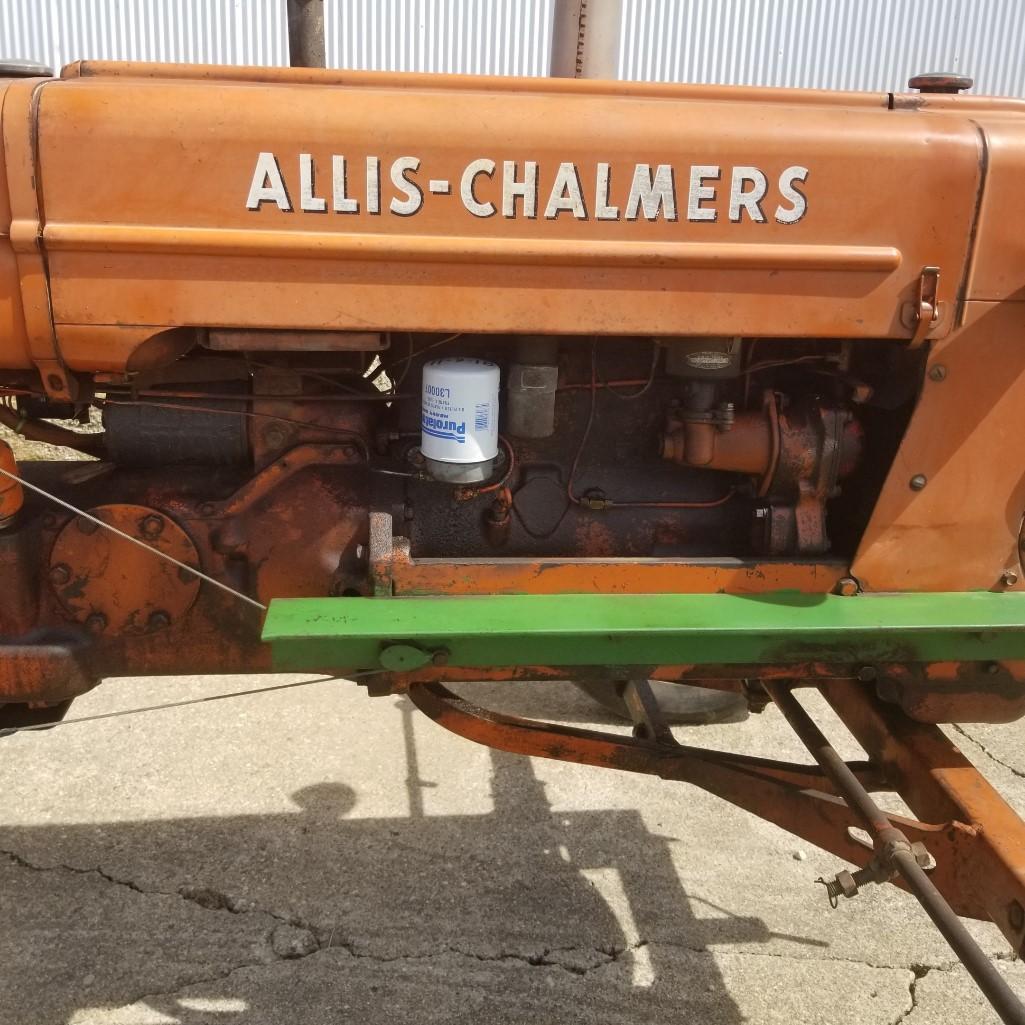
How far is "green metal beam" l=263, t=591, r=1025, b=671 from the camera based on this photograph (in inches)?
67.0

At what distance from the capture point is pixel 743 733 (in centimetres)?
343

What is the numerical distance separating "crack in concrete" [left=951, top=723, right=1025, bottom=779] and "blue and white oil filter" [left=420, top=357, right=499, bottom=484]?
2455 millimetres

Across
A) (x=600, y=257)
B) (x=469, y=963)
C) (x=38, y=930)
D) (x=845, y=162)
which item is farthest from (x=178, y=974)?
(x=845, y=162)

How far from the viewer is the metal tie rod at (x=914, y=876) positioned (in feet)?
4.88

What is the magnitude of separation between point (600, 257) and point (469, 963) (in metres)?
1.74

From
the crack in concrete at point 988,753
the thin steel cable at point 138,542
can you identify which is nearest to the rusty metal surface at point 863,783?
the thin steel cable at point 138,542

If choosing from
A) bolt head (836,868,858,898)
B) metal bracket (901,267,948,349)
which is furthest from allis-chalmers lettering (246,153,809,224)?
bolt head (836,868,858,898)

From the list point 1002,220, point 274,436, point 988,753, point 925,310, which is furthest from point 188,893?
point 988,753

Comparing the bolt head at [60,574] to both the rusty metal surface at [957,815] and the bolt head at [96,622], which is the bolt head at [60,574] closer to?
the bolt head at [96,622]

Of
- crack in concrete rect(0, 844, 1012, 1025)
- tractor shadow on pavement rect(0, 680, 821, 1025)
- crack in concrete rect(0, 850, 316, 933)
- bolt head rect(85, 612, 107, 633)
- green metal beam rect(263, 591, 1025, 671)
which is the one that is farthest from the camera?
crack in concrete rect(0, 850, 316, 933)

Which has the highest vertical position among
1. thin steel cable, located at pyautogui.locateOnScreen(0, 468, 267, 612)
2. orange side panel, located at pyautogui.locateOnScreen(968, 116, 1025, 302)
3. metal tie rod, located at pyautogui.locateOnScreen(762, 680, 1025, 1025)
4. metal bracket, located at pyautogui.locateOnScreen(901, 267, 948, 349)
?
orange side panel, located at pyautogui.locateOnScreen(968, 116, 1025, 302)

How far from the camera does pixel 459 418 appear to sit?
1.76 m

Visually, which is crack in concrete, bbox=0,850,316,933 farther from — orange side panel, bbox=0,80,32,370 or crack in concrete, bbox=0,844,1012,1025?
orange side panel, bbox=0,80,32,370

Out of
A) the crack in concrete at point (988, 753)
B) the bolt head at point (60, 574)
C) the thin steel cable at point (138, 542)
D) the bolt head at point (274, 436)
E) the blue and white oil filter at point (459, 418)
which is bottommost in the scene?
the crack in concrete at point (988, 753)
